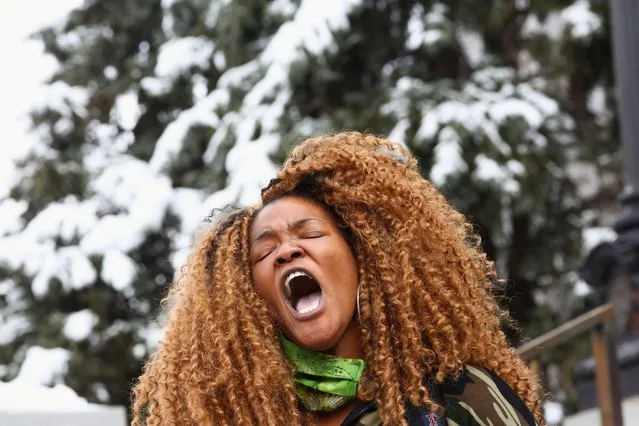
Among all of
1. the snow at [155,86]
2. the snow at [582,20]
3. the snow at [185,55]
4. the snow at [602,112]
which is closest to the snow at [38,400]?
the snow at [185,55]

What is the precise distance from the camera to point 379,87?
10.5 metres

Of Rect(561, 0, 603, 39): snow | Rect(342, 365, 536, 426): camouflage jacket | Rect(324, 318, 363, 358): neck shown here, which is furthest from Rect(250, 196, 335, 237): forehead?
Rect(561, 0, 603, 39): snow

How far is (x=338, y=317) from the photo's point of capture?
2998mm

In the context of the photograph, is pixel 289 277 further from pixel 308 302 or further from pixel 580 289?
pixel 580 289

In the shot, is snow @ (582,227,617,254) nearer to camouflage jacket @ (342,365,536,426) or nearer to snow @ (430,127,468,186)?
snow @ (430,127,468,186)

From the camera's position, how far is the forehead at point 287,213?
3152 mm

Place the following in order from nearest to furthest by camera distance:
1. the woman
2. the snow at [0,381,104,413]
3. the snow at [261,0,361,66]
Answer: the woman < the snow at [0,381,104,413] < the snow at [261,0,361,66]

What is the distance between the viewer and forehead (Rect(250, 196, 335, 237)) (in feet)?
10.3

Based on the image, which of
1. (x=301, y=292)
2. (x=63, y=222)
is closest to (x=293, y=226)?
(x=301, y=292)

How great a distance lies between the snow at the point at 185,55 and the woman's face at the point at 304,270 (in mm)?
8076

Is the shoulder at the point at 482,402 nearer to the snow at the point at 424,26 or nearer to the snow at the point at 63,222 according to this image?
the snow at the point at 424,26

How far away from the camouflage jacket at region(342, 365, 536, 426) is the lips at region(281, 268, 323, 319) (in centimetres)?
24

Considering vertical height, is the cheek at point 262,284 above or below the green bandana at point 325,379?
above

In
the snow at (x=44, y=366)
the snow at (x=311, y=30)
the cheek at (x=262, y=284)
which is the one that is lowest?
the cheek at (x=262, y=284)
